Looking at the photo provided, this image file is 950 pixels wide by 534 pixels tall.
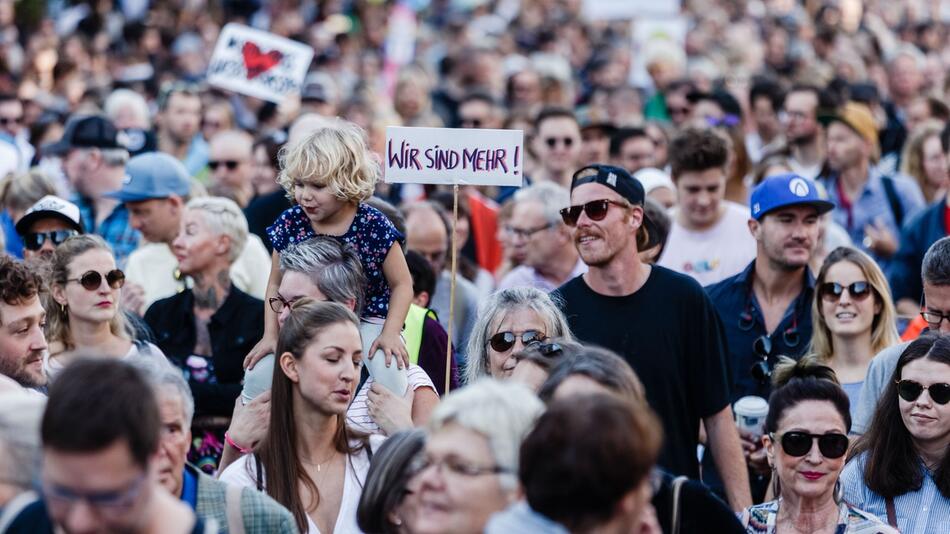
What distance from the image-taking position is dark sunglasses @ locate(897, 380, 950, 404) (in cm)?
572

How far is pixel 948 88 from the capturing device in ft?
55.4

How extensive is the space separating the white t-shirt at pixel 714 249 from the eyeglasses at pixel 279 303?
3.08m

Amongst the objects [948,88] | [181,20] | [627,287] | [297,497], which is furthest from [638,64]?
[297,497]

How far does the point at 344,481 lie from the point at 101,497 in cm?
179

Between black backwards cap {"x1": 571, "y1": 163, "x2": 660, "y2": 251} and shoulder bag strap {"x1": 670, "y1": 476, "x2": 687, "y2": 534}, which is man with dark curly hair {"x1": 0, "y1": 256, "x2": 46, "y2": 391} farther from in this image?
shoulder bag strap {"x1": 670, "y1": 476, "x2": 687, "y2": 534}

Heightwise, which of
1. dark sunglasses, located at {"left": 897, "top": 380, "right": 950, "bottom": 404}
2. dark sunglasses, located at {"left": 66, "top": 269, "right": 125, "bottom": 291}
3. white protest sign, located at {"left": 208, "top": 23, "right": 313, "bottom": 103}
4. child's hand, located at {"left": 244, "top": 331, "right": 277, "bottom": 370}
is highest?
white protest sign, located at {"left": 208, "top": 23, "right": 313, "bottom": 103}

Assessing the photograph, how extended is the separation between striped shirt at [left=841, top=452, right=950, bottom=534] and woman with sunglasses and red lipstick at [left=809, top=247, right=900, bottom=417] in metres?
1.20

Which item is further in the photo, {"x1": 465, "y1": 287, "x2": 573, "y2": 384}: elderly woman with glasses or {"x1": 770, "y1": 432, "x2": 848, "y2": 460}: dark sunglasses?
{"x1": 465, "y1": 287, "x2": 573, "y2": 384}: elderly woman with glasses

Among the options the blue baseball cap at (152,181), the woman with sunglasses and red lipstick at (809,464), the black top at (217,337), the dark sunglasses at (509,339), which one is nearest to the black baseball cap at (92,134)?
the blue baseball cap at (152,181)

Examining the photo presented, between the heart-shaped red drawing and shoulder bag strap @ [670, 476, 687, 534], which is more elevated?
the heart-shaped red drawing

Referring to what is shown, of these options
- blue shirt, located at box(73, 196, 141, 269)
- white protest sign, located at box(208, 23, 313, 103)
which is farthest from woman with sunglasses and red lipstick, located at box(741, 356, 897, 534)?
white protest sign, located at box(208, 23, 313, 103)

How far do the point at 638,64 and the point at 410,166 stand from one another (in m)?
13.5

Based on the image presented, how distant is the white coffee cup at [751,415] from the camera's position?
266 inches

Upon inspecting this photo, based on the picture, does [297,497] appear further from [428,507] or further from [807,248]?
[807,248]
